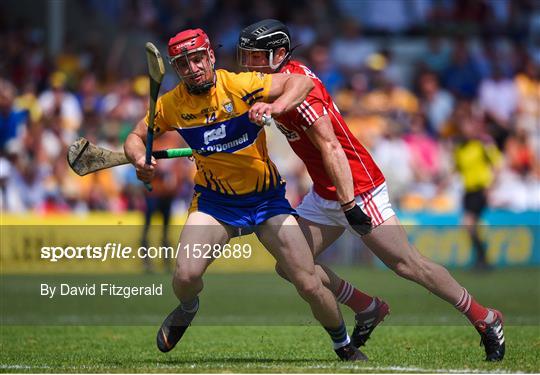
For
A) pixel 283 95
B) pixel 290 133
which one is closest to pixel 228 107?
pixel 283 95

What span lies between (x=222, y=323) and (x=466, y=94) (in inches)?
418

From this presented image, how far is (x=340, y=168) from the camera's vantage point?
26.9 ft

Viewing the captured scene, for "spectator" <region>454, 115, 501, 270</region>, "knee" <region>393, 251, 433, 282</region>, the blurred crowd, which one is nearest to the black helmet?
"knee" <region>393, 251, 433, 282</region>

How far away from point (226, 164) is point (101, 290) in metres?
6.57

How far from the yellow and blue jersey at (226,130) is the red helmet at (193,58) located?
0.30 feet

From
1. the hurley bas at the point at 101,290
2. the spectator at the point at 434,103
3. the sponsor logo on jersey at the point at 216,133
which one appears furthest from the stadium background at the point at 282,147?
the sponsor logo on jersey at the point at 216,133

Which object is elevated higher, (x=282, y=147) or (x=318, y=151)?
(x=318, y=151)

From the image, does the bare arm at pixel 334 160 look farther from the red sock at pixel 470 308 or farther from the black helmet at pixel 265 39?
the red sock at pixel 470 308

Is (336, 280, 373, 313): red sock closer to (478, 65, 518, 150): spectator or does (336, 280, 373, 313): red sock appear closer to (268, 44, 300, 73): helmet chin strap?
(268, 44, 300, 73): helmet chin strap

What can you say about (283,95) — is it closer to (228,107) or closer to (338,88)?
(228,107)

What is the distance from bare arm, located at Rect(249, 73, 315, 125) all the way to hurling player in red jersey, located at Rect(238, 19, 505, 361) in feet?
0.52

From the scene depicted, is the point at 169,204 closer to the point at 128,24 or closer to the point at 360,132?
the point at 360,132

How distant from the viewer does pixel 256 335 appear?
10.7 meters

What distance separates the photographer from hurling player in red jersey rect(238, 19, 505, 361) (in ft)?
27.0
